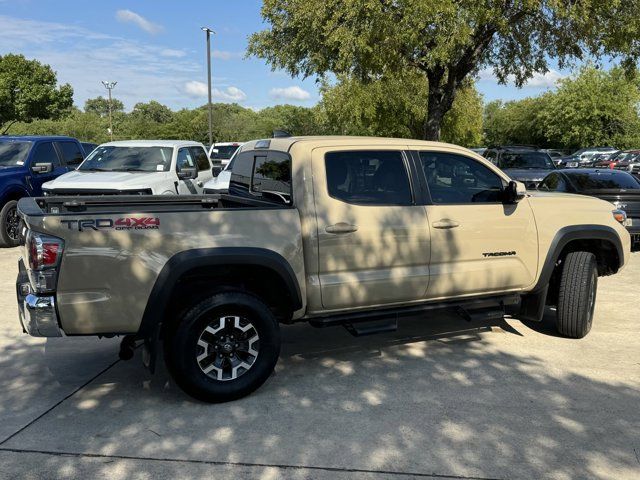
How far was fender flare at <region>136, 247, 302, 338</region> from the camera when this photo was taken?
389cm

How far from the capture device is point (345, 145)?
15.3 ft

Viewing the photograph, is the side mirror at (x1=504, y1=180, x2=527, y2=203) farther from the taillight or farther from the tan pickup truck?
the taillight

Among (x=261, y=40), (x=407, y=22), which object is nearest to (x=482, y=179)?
(x=407, y=22)

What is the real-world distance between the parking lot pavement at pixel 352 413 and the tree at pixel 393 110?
18.0 m

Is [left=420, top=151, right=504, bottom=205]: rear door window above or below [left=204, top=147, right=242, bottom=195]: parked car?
above

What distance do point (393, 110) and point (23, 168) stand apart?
773 inches

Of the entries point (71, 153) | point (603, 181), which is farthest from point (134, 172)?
point (603, 181)

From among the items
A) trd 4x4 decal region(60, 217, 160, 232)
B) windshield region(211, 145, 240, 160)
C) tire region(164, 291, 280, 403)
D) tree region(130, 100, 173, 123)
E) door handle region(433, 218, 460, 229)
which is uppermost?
tree region(130, 100, 173, 123)

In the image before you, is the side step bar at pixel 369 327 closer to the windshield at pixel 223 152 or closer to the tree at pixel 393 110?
the windshield at pixel 223 152

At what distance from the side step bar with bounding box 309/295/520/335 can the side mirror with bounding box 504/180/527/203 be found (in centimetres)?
88

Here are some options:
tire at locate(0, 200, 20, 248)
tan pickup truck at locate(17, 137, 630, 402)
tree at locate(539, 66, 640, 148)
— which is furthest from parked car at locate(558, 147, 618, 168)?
tan pickup truck at locate(17, 137, 630, 402)

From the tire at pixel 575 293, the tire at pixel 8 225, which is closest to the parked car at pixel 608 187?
the tire at pixel 575 293

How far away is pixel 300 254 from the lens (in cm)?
429

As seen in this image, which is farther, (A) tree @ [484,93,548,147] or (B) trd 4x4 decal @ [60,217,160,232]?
(A) tree @ [484,93,548,147]
